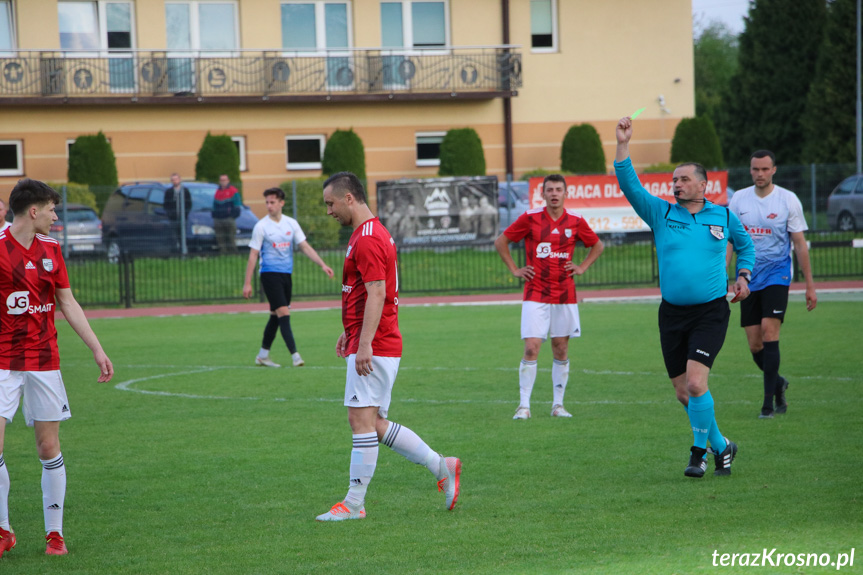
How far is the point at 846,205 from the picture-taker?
27.8 m

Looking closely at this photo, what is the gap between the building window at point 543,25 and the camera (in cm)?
3488

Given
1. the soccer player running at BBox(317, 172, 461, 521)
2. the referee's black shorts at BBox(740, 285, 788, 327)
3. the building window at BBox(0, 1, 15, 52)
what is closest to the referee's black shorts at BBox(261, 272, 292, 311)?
the referee's black shorts at BBox(740, 285, 788, 327)

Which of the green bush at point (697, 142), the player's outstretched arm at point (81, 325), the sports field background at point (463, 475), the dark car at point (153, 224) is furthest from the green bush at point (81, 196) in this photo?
the player's outstretched arm at point (81, 325)

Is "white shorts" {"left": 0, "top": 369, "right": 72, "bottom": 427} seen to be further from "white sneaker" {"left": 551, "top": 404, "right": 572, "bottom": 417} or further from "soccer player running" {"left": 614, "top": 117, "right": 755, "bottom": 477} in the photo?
"white sneaker" {"left": 551, "top": 404, "right": 572, "bottom": 417}

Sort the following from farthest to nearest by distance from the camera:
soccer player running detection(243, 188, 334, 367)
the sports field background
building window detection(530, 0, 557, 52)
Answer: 1. building window detection(530, 0, 557, 52)
2. soccer player running detection(243, 188, 334, 367)
3. the sports field background

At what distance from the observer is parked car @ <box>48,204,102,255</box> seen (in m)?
25.6

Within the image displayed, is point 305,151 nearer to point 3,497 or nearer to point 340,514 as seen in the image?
point 340,514

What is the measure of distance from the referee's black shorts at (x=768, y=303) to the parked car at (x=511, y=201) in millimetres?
17678

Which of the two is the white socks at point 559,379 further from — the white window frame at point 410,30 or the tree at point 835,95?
the tree at point 835,95

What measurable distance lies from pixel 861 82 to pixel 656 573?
1599 inches

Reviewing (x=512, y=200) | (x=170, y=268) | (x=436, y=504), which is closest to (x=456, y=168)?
(x=512, y=200)

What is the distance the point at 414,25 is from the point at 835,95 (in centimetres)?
1924

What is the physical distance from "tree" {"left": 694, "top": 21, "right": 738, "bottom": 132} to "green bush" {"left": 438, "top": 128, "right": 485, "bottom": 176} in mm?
43649

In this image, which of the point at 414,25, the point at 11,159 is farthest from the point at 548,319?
the point at 11,159
